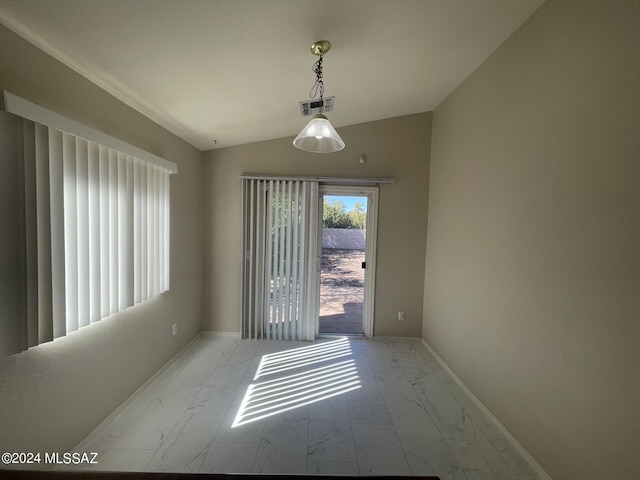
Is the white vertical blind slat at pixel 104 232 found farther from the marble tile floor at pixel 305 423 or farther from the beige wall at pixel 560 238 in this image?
the beige wall at pixel 560 238

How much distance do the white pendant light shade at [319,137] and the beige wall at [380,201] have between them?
4.97ft

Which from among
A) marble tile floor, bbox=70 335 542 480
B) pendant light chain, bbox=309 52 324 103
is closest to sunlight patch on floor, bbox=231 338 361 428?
marble tile floor, bbox=70 335 542 480

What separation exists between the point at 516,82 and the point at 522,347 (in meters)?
Answer: 1.89

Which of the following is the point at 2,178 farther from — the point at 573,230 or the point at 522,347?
the point at 522,347

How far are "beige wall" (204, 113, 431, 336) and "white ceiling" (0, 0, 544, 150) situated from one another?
73 centimetres

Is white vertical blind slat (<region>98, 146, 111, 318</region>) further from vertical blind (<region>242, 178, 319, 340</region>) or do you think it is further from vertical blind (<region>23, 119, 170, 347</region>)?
vertical blind (<region>242, 178, 319, 340</region>)

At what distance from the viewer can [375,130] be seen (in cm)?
336

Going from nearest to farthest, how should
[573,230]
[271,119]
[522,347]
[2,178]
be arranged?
[2,178]
[573,230]
[522,347]
[271,119]

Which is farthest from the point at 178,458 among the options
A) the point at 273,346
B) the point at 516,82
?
the point at 516,82

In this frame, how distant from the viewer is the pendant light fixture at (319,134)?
163 centimetres

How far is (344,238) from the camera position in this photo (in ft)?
11.5

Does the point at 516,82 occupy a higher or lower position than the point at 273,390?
higher

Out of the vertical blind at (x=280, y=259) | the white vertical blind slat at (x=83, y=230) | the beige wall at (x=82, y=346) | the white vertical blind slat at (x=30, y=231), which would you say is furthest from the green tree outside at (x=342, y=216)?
the white vertical blind slat at (x=30, y=231)

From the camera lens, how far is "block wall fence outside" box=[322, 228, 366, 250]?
347cm
